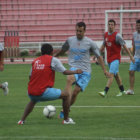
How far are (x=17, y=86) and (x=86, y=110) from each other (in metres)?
6.24

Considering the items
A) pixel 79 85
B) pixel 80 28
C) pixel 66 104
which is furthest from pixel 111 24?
pixel 66 104

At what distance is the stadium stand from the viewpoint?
3747cm

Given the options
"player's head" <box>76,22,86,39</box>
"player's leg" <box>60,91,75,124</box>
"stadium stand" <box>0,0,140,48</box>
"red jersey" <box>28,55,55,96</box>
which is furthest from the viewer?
"stadium stand" <box>0,0,140,48</box>

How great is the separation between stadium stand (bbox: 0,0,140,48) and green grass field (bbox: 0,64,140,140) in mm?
21656

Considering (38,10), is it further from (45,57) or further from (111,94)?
(45,57)

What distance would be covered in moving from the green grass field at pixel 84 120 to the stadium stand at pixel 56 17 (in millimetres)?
21656

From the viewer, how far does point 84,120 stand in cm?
1017

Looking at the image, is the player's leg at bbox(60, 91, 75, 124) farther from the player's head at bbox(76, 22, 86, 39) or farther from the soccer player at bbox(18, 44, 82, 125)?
the player's head at bbox(76, 22, 86, 39)

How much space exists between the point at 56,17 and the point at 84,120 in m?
28.6

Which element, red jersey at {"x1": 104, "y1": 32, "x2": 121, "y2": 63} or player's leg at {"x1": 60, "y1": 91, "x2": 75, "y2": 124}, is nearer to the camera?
player's leg at {"x1": 60, "y1": 91, "x2": 75, "y2": 124}

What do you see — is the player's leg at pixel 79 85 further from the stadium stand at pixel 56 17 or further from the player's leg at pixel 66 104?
the stadium stand at pixel 56 17

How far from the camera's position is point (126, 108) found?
1199 centimetres

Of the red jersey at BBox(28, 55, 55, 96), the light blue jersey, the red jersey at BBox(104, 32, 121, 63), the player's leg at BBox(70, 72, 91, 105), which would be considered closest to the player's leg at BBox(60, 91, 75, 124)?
the red jersey at BBox(28, 55, 55, 96)

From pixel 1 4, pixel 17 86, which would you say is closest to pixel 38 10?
pixel 1 4
